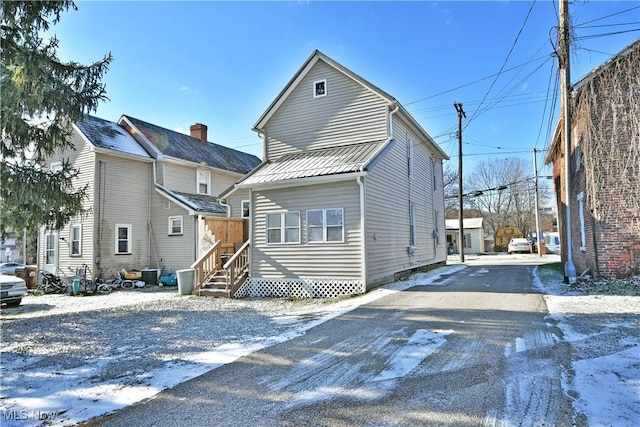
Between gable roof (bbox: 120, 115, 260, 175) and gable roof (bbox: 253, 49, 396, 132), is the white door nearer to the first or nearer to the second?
gable roof (bbox: 120, 115, 260, 175)

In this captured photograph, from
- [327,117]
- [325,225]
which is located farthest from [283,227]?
[327,117]

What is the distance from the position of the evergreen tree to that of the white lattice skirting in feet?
18.2

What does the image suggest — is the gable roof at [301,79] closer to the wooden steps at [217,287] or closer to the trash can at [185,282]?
the wooden steps at [217,287]

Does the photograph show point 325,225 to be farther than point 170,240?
No

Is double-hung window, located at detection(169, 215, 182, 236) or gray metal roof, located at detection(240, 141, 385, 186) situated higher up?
gray metal roof, located at detection(240, 141, 385, 186)

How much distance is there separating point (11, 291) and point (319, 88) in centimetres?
1216

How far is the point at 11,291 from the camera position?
39.5 ft

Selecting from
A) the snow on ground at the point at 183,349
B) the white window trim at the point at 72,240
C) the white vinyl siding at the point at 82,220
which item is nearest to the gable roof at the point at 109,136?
Answer: the white vinyl siding at the point at 82,220

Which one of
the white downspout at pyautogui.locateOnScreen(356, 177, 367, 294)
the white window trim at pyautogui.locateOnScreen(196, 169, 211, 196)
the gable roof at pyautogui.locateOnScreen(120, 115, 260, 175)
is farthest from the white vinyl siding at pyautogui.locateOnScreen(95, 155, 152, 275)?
the white downspout at pyautogui.locateOnScreen(356, 177, 367, 294)

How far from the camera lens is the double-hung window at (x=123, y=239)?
1836cm

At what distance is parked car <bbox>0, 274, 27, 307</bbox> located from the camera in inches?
469

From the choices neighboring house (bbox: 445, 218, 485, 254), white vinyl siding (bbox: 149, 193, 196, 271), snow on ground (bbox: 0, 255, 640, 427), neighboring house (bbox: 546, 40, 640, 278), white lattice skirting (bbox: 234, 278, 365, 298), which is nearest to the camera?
snow on ground (bbox: 0, 255, 640, 427)

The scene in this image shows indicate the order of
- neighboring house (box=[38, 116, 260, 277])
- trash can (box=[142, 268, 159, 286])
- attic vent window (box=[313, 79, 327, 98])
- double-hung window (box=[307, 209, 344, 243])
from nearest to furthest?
double-hung window (box=[307, 209, 344, 243]) < attic vent window (box=[313, 79, 327, 98]) < neighboring house (box=[38, 116, 260, 277]) < trash can (box=[142, 268, 159, 286])

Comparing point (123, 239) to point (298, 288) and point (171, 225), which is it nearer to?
point (171, 225)
